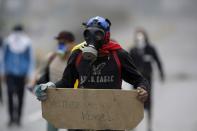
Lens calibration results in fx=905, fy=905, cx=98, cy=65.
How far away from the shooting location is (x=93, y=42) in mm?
7629

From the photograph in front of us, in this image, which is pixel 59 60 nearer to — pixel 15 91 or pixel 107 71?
pixel 107 71

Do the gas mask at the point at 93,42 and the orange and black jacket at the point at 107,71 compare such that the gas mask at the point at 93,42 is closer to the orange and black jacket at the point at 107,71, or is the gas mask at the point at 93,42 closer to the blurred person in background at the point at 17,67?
the orange and black jacket at the point at 107,71

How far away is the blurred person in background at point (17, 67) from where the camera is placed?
16219 millimetres

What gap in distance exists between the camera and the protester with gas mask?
7.68 metres

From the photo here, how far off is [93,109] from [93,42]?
0.57 metres

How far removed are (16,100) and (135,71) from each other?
8.92 metres

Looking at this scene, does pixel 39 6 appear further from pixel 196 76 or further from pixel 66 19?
pixel 196 76

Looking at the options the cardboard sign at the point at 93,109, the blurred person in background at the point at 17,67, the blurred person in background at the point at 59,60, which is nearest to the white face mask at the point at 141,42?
the blurred person in background at the point at 17,67

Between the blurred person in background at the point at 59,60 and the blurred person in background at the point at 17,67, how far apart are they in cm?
528

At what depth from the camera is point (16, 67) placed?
53.4 ft

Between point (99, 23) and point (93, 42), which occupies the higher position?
point (99, 23)

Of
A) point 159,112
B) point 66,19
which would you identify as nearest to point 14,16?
point 66,19

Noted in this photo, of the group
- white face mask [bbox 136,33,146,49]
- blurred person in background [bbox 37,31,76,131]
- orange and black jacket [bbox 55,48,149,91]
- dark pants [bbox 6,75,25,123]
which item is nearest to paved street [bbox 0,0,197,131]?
dark pants [bbox 6,75,25,123]

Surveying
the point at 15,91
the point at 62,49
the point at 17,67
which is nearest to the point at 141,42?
the point at 17,67
